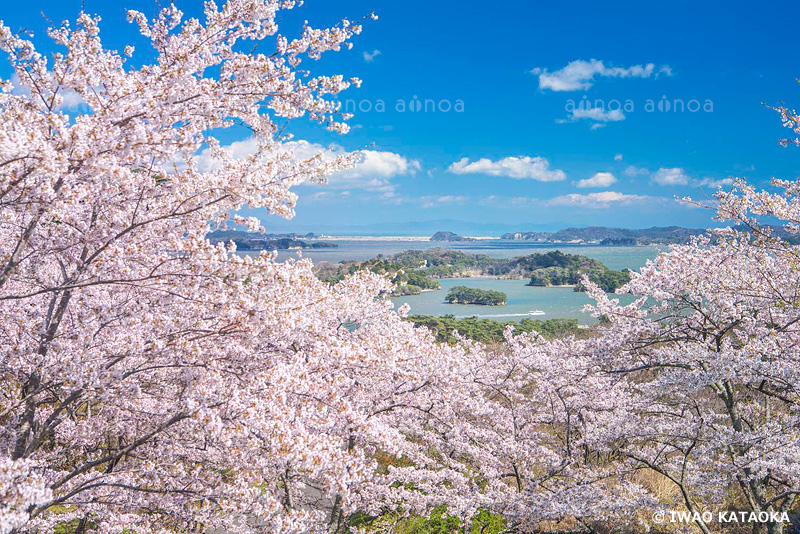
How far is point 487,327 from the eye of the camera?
22.6 meters

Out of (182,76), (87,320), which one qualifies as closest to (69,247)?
(87,320)

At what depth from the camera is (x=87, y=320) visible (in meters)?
3.64

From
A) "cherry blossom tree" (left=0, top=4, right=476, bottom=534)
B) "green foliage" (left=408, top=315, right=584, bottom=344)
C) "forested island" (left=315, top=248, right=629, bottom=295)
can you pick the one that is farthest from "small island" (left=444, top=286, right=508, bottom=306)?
"cherry blossom tree" (left=0, top=4, right=476, bottom=534)

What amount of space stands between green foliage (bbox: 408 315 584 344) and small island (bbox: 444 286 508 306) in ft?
17.0

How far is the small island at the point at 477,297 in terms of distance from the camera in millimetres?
28828

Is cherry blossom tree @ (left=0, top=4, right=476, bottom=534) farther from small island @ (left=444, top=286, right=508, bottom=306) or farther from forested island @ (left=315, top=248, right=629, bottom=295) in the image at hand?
small island @ (left=444, top=286, right=508, bottom=306)

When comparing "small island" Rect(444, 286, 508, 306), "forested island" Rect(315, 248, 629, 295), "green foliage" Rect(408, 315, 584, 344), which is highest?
"forested island" Rect(315, 248, 629, 295)

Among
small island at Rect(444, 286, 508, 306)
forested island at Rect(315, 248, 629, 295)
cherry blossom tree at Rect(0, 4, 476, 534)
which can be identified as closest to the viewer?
cherry blossom tree at Rect(0, 4, 476, 534)

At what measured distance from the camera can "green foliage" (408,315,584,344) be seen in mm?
19625

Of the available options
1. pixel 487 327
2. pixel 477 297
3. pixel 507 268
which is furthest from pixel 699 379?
pixel 507 268

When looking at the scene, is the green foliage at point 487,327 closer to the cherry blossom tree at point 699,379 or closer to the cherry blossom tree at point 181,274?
the cherry blossom tree at point 699,379

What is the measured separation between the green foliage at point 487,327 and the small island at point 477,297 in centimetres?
518

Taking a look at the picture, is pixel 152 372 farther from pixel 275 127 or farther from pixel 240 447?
pixel 275 127

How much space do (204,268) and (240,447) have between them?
1.37 metres
